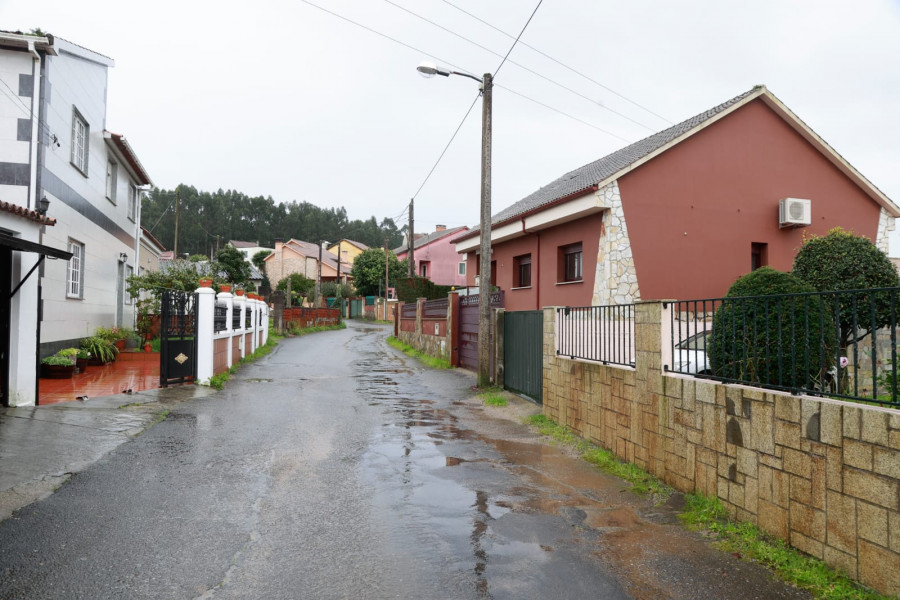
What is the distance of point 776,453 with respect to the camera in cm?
419

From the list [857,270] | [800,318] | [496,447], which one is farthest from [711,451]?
[857,270]

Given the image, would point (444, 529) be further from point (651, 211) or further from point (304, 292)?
point (304, 292)

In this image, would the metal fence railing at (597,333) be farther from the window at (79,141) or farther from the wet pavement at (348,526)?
the window at (79,141)

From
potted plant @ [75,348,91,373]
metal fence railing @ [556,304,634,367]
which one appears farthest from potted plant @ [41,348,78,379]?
metal fence railing @ [556,304,634,367]

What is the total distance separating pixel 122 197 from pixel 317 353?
801 cm

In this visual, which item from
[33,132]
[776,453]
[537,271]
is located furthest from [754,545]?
[537,271]

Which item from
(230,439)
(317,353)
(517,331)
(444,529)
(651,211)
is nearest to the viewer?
(444,529)

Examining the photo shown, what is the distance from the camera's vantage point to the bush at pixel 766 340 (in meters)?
4.59

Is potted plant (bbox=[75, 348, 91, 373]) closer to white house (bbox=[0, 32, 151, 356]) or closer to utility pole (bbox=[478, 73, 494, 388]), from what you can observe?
white house (bbox=[0, 32, 151, 356])

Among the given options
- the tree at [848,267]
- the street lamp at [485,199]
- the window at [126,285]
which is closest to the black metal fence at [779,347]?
the tree at [848,267]

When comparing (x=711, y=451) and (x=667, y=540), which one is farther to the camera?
(x=711, y=451)

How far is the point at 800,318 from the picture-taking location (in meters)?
5.13

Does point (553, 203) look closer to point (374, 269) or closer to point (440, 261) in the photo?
point (440, 261)

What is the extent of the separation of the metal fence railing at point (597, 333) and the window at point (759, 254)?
9.45 metres
